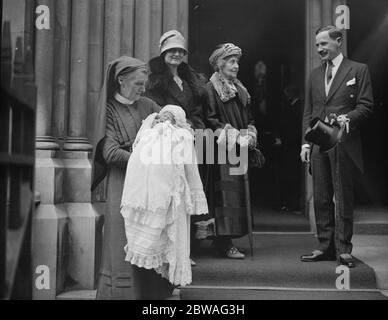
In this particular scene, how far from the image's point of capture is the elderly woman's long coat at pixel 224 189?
3.60 metres

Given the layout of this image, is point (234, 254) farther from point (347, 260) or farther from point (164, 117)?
point (164, 117)

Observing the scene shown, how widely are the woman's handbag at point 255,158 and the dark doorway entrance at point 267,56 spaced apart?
0.09 m

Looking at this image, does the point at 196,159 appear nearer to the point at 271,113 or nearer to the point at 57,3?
the point at 271,113

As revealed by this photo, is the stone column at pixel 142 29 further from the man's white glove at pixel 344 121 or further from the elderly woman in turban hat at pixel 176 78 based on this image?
the man's white glove at pixel 344 121

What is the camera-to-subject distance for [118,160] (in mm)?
3230

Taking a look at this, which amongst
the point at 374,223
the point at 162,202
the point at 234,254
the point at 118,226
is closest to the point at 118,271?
the point at 118,226

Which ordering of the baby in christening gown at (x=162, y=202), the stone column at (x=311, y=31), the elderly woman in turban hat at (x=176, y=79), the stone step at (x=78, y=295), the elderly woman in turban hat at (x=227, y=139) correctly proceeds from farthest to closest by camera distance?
1. the stone column at (x=311, y=31)
2. the elderly woman in turban hat at (x=227, y=139)
3. the elderly woman in turban hat at (x=176, y=79)
4. the stone step at (x=78, y=295)
5. the baby in christening gown at (x=162, y=202)

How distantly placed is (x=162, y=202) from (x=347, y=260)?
1.12m

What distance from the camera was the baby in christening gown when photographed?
3.08 meters

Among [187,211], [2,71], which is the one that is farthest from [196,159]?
[2,71]

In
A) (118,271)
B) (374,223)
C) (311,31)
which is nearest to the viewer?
(118,271)

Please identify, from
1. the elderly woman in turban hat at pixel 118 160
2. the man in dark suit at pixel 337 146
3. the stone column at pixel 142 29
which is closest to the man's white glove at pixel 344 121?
the man in dark suit at pixel 337 146

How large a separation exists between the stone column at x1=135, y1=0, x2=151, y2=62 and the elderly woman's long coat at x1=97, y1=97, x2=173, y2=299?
1.90ft
